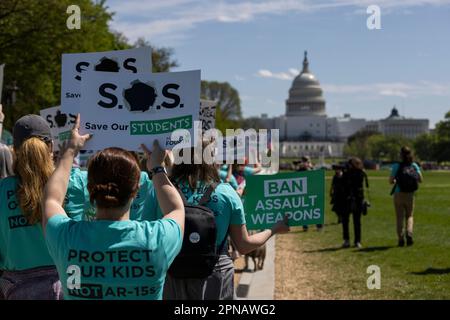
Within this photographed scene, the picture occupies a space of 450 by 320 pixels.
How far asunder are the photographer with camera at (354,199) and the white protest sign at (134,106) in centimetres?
1013

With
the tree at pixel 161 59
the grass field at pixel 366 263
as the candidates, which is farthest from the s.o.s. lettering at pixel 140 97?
the tree at pixel 161 59

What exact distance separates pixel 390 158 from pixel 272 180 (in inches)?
5150

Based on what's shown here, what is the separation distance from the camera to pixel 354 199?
1443cm

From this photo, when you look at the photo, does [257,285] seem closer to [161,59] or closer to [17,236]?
[17,236]

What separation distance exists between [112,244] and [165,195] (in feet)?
1.70

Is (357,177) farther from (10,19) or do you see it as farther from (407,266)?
(10,19)

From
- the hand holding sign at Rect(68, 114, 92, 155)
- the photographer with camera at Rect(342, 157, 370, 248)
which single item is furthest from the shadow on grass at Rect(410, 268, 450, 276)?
the hand holding sign at Rect(68, 114, 92, 155)

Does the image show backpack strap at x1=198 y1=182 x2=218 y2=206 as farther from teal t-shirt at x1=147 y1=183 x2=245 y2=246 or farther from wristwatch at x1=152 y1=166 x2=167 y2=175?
wristwatch at x1=152 y1=166 x2=167 y2=175

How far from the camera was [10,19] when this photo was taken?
82.0ft

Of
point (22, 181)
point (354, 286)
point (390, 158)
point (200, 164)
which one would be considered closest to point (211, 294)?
point (200, 164)

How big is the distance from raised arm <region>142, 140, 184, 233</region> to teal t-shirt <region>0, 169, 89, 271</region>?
2.44ft

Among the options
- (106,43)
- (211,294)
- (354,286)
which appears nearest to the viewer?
(211,294)

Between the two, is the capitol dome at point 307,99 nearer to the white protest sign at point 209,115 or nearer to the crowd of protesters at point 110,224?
the white protest sign at point 209,115

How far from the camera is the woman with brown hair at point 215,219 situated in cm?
455
